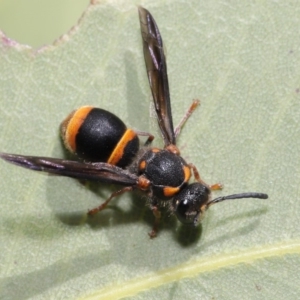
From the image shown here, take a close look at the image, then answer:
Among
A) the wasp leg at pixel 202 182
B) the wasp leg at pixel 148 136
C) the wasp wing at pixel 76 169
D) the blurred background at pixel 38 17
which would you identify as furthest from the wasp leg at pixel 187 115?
the blurred background at pixel 38 17

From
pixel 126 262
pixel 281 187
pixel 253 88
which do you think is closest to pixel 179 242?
pixel 126 262

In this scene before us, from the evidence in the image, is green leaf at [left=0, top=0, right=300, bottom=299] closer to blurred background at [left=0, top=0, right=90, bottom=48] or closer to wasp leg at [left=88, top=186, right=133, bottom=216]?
wasp leg at [left=88, top=186, right=133, bottom=216]

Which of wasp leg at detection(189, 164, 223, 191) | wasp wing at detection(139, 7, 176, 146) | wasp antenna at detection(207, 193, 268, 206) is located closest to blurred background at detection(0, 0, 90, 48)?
wasp wing at detection(139, 7, 176, 146)

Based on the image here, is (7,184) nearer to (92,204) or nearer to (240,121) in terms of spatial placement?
(92,204)

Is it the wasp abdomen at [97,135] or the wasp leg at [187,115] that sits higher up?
the wasp leg at [187,115]

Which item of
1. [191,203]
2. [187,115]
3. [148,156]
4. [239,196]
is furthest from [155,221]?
[187,115]

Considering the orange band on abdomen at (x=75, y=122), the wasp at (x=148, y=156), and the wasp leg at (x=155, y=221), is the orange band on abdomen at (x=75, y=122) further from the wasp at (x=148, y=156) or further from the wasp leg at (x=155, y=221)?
the wasp leg at (x=155, y=221)

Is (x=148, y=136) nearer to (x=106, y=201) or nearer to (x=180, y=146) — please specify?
(x=180, y=146)
